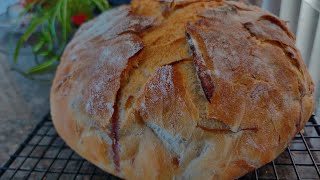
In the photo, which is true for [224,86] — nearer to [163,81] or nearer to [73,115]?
[163,81]

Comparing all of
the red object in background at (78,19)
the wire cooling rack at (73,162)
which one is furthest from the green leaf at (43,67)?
the wire cooling rack at (73,162)

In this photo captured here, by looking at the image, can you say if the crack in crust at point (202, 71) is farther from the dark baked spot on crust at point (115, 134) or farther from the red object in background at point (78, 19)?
the red object in background at point (78, 19)

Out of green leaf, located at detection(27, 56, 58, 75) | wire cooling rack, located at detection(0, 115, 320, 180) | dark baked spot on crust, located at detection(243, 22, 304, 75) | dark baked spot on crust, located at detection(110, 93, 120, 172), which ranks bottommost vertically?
green leaf, located at detection(27, 56, 58, 75)

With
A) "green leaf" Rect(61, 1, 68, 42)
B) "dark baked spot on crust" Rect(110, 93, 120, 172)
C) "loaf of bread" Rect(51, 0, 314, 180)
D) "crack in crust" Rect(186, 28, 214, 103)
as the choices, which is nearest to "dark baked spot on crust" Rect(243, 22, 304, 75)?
"loaf of bread" Rect(51, 0, 314, 180)

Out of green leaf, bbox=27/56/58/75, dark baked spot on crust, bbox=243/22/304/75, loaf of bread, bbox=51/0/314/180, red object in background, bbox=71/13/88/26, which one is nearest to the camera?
loaf of bread, bbox=51/0/314/180

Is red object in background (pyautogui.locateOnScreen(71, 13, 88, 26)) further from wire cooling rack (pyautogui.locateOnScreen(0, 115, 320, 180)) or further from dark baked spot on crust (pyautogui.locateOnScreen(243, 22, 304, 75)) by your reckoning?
dark baked spot on crust (pyautogui.locateOnScreen(243, 22, 304, 75))

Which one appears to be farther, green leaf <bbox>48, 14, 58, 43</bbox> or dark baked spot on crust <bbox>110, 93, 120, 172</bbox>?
green leaf <bbox>48, 14, 58, 43</bbox>

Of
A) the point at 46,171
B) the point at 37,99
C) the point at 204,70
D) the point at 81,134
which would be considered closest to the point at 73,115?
the point at 81,134

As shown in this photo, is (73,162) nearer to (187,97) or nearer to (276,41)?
(187,97)
